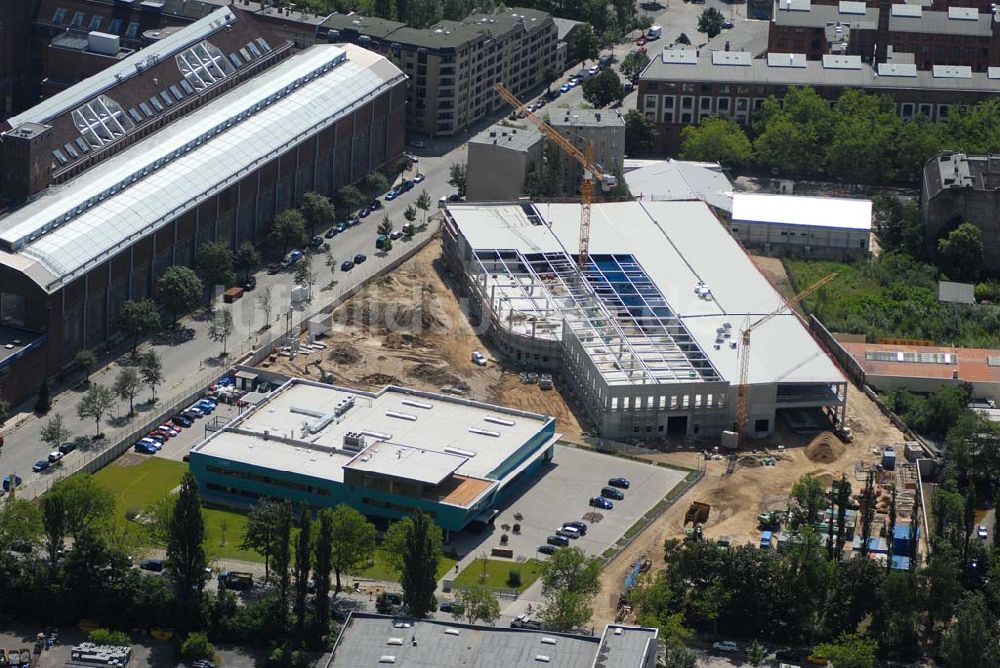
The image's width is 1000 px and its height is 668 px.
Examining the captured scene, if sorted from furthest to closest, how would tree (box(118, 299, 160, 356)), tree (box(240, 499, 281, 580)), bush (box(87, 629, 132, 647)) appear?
tree (box(118, 299, 160, 356)) < tree (box(240, 499, 281, 580)) < bush (box(87, 629, 132, 647))

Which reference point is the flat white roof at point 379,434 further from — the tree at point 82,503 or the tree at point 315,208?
the tree at point 315,208

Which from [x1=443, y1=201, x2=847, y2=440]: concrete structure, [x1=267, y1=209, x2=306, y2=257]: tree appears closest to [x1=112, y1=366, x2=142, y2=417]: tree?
[x1=267, y1=209, x2=306, y2=257]: tree

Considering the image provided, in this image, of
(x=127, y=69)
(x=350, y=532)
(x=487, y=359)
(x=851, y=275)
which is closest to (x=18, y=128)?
(x=127, y=69)

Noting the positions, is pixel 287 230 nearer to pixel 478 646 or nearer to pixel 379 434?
pixel 379 434

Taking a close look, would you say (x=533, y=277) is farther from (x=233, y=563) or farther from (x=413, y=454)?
(x=233, y=563)

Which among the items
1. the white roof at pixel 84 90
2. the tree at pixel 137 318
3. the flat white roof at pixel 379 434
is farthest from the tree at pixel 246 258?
the flat white roof at pixel 379 434

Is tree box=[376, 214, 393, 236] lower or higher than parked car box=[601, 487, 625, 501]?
higher

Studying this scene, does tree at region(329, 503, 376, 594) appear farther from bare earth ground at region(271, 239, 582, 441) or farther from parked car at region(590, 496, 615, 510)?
bare earth ground at region(271, 239, 582, 441)
